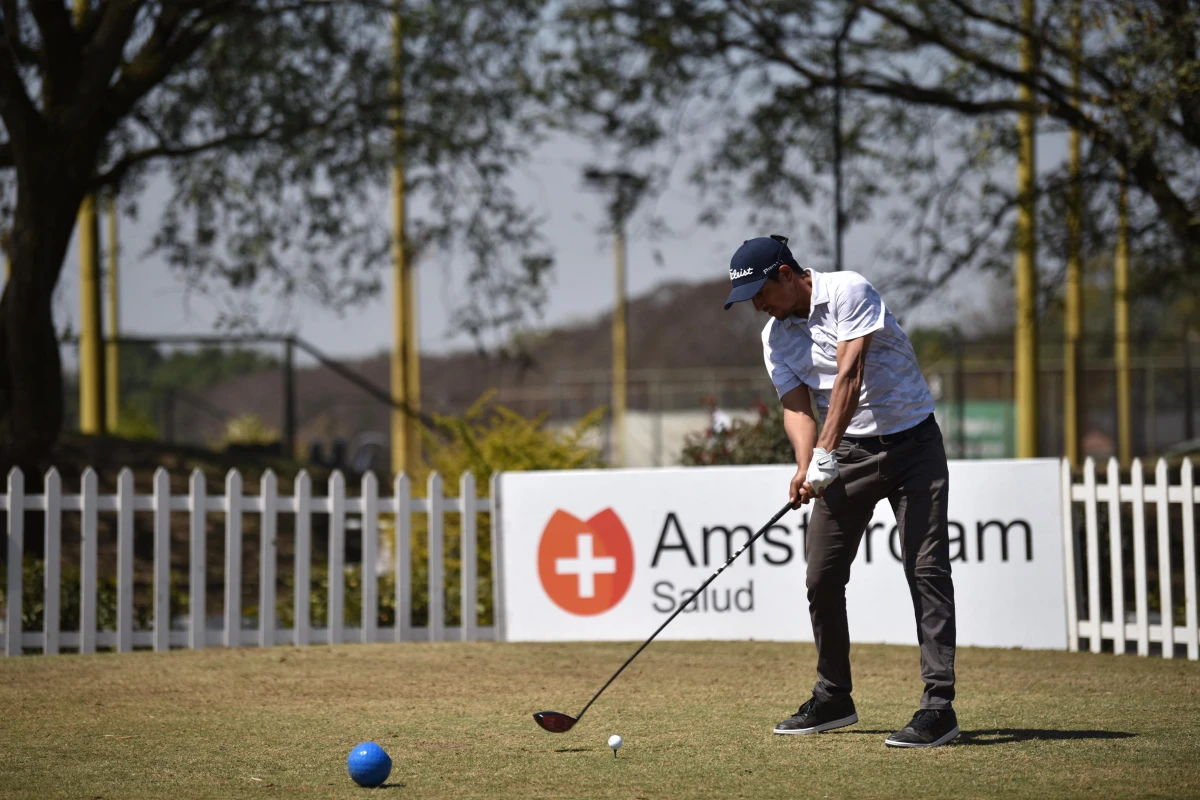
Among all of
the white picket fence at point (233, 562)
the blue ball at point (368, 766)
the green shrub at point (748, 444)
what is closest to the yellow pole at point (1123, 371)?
the green shrub at point (748, 444)

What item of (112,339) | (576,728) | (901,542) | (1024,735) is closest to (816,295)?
(901,542)

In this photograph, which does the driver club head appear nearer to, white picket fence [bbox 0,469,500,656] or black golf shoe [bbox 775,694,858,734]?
black golf shoe [bbox 775,694,858,734]

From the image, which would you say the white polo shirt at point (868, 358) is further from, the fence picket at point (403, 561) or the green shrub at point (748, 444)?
the green shrub at point (748, 444)

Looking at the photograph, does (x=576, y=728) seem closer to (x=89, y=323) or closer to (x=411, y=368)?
(x=89, y=323)

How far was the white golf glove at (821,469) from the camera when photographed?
17.3ft

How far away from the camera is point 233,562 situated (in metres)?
9.07

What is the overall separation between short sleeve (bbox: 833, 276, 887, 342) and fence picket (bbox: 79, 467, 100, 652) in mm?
5404

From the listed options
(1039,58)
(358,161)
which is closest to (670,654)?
(1039,58)

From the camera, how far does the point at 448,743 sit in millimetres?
5523

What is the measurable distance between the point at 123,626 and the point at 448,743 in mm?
4307

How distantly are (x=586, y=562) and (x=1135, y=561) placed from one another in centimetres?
338

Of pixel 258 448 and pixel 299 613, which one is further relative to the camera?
pixel 258 448

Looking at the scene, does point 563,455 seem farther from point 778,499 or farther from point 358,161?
point 358,161

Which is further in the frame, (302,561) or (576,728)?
(302,561)
